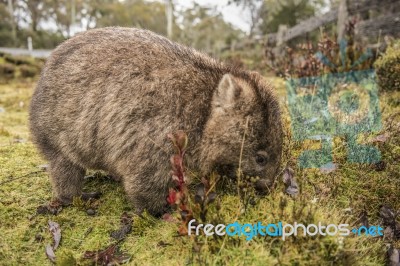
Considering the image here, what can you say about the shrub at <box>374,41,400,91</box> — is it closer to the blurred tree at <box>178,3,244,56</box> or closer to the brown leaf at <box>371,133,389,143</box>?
the brown leaf at <box>371,133,389,143</box>

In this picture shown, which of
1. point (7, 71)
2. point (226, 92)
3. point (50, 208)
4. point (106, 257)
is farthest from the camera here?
point (7, 71)

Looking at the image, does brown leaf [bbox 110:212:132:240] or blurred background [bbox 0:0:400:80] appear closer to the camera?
brown leaf [bbox 110:212:132:240]

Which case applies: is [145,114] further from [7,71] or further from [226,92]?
[7,71]

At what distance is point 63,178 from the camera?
13.7 feet

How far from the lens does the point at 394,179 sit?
13.3 feet

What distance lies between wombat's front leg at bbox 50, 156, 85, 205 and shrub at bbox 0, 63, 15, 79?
13460mm

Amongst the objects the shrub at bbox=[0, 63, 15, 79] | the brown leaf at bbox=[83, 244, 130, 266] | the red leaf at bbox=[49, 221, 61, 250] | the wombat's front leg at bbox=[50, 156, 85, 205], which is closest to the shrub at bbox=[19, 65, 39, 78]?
the shrub at bbox=[0, 63, 15, 79]

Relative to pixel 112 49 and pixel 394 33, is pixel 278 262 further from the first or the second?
pixel 394 33

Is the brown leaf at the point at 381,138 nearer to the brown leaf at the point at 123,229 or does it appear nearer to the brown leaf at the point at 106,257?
the brown leaf at the point at 123,229

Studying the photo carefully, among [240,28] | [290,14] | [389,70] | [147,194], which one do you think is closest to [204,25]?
[240,28]

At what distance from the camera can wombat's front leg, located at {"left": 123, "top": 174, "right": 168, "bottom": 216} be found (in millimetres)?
3607

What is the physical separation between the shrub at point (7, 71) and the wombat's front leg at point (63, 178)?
44.2 feet

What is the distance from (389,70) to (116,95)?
4.74 metres

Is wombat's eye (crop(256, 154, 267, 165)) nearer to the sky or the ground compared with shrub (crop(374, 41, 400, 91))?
nearer to the ground
